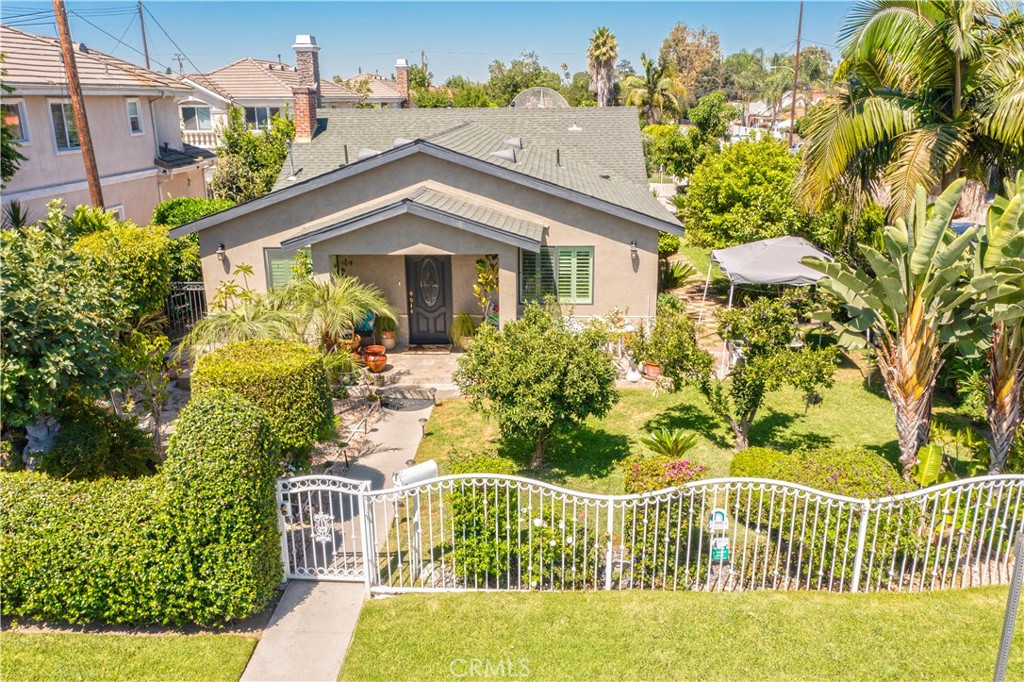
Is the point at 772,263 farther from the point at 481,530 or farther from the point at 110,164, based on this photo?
the point at 110,164

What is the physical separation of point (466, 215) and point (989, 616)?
42.1ft

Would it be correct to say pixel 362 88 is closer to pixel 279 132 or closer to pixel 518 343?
pixel 279 132

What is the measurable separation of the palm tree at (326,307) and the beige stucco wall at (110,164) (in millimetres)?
10462

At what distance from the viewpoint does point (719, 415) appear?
14.1 meters

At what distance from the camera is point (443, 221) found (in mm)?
17297

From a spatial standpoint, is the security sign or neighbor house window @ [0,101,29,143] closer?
the security sign

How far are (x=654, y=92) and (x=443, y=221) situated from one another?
53413mm

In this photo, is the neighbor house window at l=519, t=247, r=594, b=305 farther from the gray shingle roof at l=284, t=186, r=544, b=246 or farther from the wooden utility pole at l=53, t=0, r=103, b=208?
the wooden utility pole at l=53, t=0, r=103, b=208

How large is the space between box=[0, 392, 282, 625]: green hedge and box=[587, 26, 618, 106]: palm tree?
61256mm

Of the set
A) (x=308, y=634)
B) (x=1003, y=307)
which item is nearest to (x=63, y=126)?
(x=308, y=634)

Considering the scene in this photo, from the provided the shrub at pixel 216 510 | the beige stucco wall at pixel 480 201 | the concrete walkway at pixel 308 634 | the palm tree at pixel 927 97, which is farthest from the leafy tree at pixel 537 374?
the beige stucco wall at pixel 480 201

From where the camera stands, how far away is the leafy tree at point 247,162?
29031 mm

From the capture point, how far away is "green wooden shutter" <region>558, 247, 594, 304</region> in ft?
62.5

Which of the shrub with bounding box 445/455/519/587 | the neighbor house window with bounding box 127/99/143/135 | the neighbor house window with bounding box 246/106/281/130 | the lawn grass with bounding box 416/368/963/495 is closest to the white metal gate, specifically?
the shrub with bounding box 445/455/519/587
